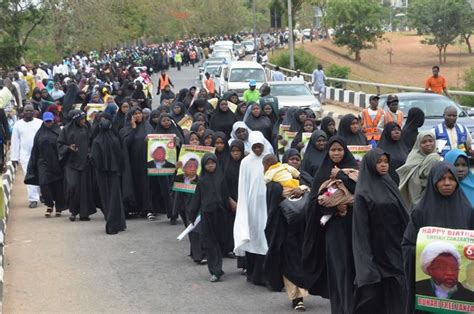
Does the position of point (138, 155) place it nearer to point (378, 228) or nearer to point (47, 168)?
point (47, 168)

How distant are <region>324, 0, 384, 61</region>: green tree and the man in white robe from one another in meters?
56.4

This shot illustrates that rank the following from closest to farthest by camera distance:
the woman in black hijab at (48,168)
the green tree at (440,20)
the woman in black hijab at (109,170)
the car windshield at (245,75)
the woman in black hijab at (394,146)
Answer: the woman in black hijab at (394,146) < the woman in black hijab at (109,170) < the woman in black hijab at (48,168) < the car windshield at (245,75) < the green tree at (440,20)

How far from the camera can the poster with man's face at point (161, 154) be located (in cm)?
1451

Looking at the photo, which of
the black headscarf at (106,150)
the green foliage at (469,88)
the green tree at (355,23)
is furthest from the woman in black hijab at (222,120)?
the green tree at (355,23)

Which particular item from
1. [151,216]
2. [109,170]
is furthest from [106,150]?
[151,216]

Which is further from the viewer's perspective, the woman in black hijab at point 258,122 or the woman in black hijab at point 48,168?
the woman in black hijab at point 258,122

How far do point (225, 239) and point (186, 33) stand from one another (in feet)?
347

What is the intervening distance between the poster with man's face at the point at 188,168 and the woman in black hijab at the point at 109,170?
174 cm

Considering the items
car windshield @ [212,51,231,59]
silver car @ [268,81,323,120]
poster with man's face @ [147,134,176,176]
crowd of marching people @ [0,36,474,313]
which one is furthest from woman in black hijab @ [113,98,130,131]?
car windshield @ [212,51,231,59]

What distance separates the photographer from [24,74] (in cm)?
3247

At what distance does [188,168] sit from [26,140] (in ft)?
18.0

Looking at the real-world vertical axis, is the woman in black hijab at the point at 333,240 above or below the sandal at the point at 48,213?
above

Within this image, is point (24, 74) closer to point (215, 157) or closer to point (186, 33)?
point (215, 157)

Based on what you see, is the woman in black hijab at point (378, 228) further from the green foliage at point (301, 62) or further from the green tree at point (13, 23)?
the green foliage at point (301, 62)
